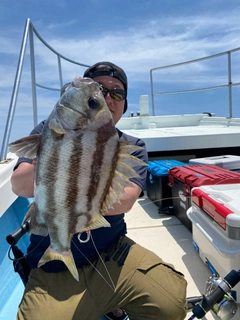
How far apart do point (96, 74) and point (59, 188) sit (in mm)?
976

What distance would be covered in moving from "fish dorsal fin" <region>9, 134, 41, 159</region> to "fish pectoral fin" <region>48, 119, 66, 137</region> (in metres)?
0.07

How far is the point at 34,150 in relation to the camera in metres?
1.02

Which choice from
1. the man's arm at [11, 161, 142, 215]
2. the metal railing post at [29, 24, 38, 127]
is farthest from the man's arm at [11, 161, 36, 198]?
the metal railing post at [29, 24, 38, 127]

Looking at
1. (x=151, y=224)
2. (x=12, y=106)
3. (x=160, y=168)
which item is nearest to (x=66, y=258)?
(x=12, y=106)

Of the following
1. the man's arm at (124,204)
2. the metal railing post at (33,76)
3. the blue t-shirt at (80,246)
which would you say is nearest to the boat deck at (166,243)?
the blue t-shirt at (80,246)

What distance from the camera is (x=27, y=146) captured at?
101 centimetres

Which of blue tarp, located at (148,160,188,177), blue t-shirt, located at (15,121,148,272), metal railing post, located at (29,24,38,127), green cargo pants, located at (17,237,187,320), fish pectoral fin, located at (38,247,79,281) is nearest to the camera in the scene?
fish pectoral fin, located at (38,247,79,281)

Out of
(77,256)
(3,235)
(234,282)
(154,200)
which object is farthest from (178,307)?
(154,200)

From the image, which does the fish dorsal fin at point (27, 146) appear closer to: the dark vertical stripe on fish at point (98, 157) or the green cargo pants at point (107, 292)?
the dark vertical stripe on fish at point (98, 157)

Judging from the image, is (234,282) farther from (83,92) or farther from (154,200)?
(154,200)

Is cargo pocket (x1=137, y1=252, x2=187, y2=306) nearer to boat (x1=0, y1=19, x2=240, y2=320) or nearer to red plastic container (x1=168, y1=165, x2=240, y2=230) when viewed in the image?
boat (x1=0, y1=19, x2=240, y2=320)

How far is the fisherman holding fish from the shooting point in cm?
99

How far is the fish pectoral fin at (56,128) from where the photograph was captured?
0.96 metres

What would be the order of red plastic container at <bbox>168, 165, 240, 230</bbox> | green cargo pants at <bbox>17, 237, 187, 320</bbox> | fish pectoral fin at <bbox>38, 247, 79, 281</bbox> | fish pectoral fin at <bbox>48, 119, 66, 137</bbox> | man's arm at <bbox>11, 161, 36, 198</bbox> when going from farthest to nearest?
red plastic container at <bbox>168, 165, 240, 230</bbox> → green cargo pants at <bbox>17, 237, 187, 320</bbox> → man's arm at <bbox>11, 161, 36, 198</bbox> → fish pectoral fin at <bbox>38, 247, 79, 281</bbox> → fish pectoral fin at <bbox>48, 119, 66, 137</bbox>
